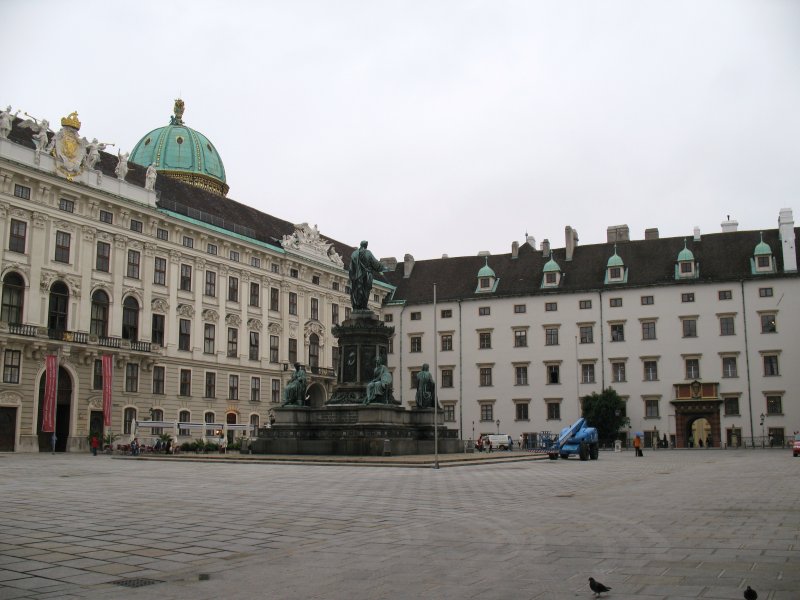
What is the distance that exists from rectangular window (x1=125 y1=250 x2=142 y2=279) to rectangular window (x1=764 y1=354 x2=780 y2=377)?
49042mm

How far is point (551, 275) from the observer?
2911 inches

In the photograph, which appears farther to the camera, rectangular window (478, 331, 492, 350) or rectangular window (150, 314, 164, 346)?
rectangular window (478, 331, 492, 350)

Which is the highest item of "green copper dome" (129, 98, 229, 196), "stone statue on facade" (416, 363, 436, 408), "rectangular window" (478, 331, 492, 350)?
"green copper dome" (129, 98, 229, 196)

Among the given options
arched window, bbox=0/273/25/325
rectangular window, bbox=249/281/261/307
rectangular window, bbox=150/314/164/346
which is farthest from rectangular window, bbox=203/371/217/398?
arched window, bbox=0/273/25/325

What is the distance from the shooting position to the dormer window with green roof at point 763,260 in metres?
Result: 66.1

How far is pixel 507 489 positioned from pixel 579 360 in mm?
53019

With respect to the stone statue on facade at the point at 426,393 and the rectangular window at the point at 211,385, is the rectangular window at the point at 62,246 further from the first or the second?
the stone statue on facade at the point at 426,393

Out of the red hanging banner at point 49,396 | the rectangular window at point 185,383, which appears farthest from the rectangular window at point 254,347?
the red hanging banner at point 49,396

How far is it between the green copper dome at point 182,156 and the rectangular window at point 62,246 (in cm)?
2521

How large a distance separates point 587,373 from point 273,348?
2752 centimetres

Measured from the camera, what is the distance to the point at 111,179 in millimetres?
53000

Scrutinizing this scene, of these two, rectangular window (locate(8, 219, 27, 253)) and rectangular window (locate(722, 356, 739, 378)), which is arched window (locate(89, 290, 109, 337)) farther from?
rectangular window (locate(722, 356, 739, 378))

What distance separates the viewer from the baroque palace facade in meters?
47.0

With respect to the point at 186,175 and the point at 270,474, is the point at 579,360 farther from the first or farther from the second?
the point at 270,474
